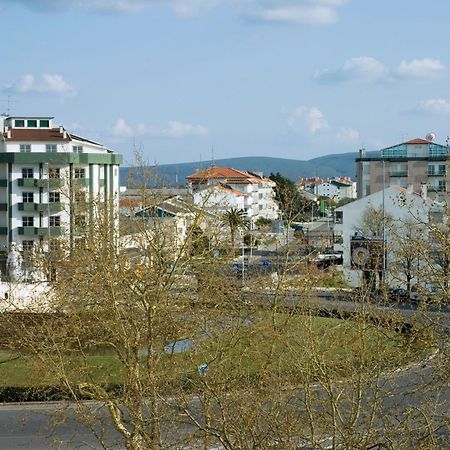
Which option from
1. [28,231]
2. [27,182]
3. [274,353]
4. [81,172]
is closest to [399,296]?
[274,353]

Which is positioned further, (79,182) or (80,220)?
(79,182)

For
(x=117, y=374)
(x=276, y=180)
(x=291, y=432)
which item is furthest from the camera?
(x=276, y=180)

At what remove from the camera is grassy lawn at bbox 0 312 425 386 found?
12.3 m

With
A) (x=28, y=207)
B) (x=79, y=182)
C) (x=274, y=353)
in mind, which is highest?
(x=79, y=182)

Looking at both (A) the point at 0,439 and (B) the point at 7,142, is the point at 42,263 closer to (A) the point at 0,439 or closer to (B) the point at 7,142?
(A) the point at 0,439

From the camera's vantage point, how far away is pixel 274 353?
14.4 meters

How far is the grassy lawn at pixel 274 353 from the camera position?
1230 centimetres

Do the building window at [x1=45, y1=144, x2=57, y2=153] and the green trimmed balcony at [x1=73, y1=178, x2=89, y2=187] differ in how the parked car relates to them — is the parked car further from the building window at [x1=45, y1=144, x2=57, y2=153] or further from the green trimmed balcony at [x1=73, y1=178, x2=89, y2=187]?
the building window at [x1=45, y1=144, x2=57, y2=153]

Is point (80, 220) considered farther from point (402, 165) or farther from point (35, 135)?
point (402, 165)

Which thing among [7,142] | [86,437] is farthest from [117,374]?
Answer: [7,142]

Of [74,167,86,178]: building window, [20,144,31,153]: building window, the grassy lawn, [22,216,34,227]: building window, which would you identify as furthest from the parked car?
[20,144,31,153]: building window

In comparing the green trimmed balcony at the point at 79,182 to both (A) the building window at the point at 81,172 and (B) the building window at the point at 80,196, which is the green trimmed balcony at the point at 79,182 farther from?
(B) the building window at the point at 80,196

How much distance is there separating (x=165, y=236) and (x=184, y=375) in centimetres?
296

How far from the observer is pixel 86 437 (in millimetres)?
19547
